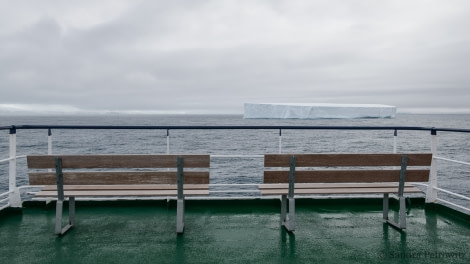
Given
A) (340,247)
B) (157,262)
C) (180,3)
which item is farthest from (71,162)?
(180,3)

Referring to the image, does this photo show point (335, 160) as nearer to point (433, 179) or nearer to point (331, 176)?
point (331, 176)

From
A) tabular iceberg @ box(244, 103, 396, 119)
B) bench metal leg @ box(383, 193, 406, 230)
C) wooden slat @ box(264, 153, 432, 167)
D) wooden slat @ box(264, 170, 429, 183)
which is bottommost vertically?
bench metal leg @ box(383, 193, 406, 230)

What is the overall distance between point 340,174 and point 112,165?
2.03 meters

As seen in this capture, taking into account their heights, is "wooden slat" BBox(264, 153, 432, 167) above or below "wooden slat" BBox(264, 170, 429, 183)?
above

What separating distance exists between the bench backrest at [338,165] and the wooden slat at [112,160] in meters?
0.64

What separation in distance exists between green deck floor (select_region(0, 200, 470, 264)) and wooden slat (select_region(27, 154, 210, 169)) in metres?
0.69

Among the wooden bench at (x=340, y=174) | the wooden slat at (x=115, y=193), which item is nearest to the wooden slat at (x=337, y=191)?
the wooden bench at (x=340, y=174)

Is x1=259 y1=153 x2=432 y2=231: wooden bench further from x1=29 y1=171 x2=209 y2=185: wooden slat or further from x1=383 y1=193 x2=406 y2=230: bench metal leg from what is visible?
x1=29 y1=171 x2=209 y2=185: wooden slat

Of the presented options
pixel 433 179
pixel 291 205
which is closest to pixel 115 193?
pixel 291 205

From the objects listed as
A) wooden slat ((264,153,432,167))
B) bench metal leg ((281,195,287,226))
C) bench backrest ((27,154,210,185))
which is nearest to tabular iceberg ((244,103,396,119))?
bench metal leg ((281,195,287,226))

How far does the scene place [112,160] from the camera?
308cm

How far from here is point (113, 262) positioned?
2.72 meters

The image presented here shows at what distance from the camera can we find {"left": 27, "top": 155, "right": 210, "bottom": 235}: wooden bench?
10.0 feet

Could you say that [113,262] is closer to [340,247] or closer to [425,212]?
[340,247]
